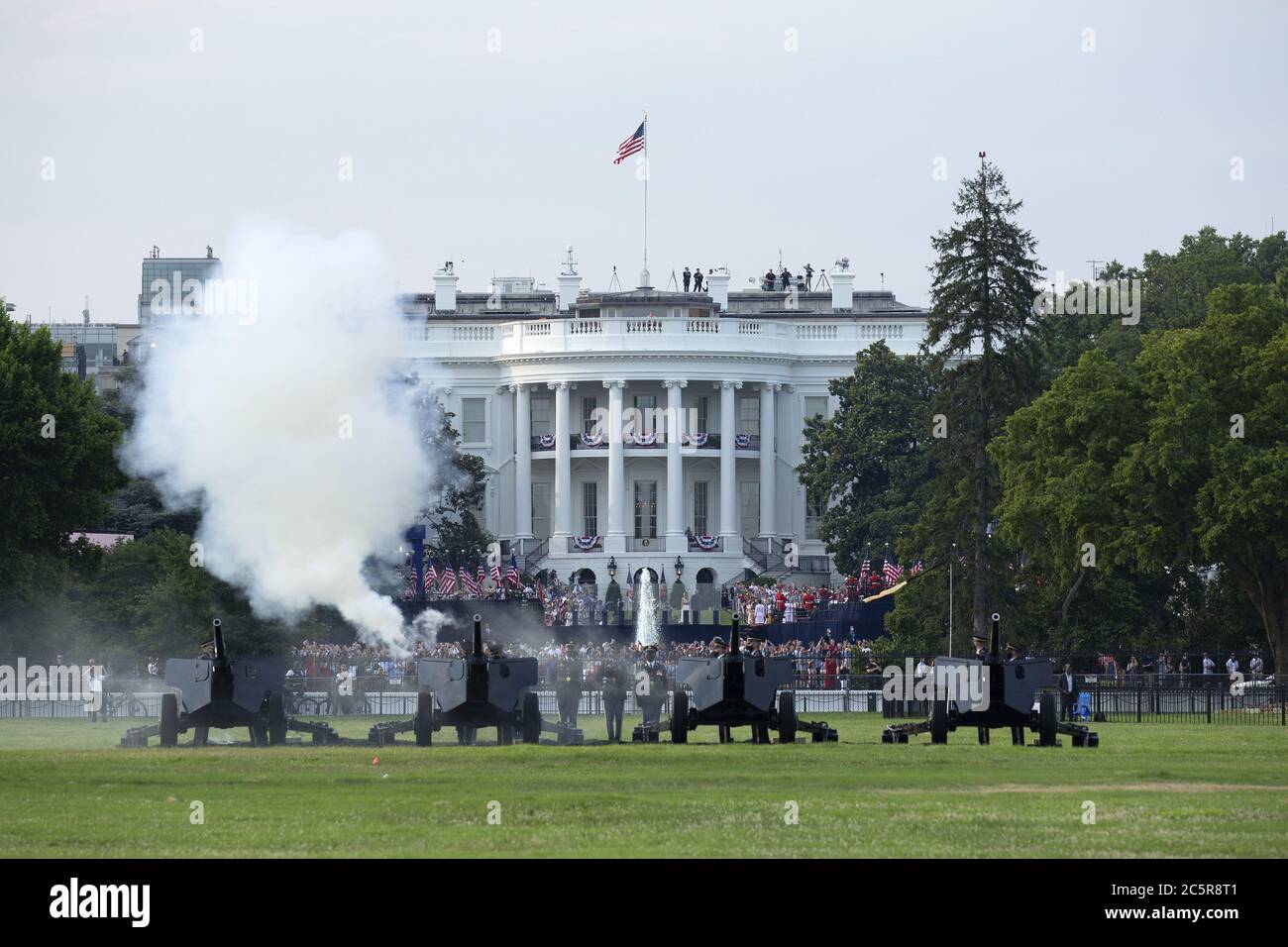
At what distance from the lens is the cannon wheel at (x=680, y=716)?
40.7 meters

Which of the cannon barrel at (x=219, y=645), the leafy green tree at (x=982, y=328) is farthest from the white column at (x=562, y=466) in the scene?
the cannon barrel at (x=219, y=645)

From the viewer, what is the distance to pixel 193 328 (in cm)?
4922

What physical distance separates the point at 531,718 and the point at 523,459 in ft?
240

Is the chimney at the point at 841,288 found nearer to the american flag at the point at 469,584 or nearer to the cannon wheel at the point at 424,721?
the american flag at the point at 469,584

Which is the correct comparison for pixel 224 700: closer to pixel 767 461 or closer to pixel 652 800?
pixel 652 800

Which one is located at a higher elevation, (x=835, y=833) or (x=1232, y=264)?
(x=1232, y=264)

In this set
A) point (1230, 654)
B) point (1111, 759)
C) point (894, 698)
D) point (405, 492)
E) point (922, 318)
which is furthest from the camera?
point (922, 318)

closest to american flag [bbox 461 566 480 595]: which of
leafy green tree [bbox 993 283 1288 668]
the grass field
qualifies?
leafy green tree [bbox 993 283 1288 668]

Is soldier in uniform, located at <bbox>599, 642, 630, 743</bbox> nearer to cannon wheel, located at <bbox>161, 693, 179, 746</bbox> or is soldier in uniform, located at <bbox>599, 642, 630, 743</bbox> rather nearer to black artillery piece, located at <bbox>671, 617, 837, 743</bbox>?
black artillery piece, located at <bbox>671, 617, 837, 743</bbox>

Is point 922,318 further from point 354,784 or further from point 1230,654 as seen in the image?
point 354,784

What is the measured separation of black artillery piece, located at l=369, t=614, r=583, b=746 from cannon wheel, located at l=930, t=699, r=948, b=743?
6.04 m

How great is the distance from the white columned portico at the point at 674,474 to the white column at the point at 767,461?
3.72 metres

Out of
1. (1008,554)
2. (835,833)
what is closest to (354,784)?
(835,833)

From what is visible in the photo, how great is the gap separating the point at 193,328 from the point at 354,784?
18808mm
